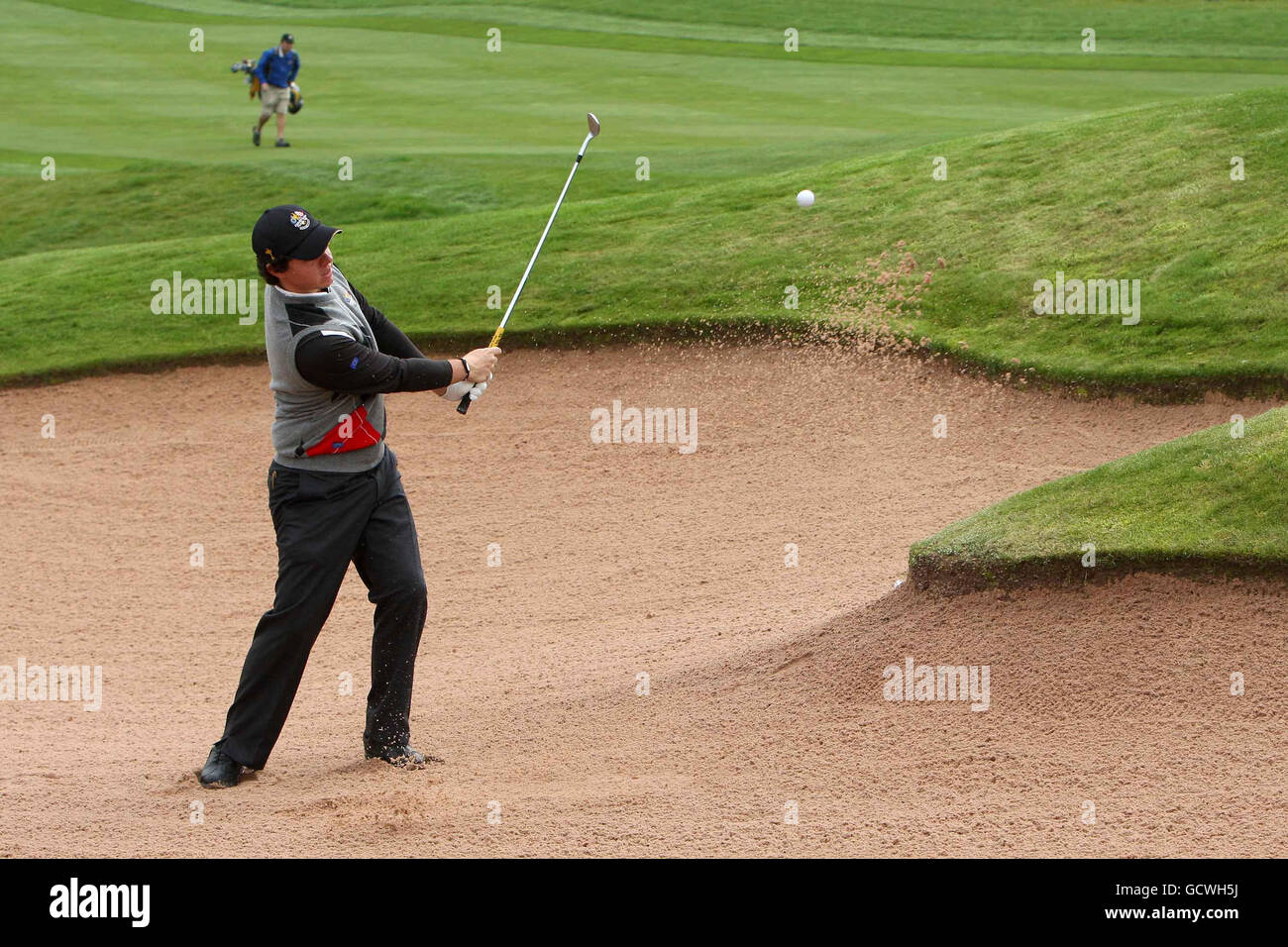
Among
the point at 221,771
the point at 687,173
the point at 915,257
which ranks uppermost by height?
the point at 687,173

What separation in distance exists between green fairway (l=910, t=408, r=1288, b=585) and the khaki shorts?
1779 centimetres

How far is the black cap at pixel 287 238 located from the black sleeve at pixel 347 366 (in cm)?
35

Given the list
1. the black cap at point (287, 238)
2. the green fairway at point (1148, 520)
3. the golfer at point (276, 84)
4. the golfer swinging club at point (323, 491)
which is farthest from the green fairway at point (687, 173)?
the black cap at point (287, 238)

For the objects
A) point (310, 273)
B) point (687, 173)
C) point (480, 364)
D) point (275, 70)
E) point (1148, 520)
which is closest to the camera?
point (310, 273)

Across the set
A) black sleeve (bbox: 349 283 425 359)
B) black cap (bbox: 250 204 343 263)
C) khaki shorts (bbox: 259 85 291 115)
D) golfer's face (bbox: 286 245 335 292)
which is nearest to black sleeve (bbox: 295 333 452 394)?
golfer's face (bbox: 286 245 335 292)

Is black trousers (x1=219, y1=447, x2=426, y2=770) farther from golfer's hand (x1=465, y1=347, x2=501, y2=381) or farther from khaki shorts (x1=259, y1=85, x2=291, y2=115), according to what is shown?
khaki shorts (x1=259, y1=85, x2=291, y2=115)

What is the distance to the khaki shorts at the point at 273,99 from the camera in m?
22.3

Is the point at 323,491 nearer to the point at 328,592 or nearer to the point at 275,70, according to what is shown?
the point at 328,592

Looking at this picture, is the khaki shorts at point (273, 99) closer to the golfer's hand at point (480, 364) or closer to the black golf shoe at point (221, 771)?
the golfer's hand at point (480, 364)

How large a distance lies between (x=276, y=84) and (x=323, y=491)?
17692mm

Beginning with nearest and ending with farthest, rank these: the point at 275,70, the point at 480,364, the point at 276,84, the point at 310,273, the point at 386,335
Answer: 1. the point at 310,273
2. the point at 480,364
3. the point at 386,335
4. the point at 275,70
5. the point at 276,84

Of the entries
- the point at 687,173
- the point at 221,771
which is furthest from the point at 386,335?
the point at 687,173

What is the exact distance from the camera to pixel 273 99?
22.4m
